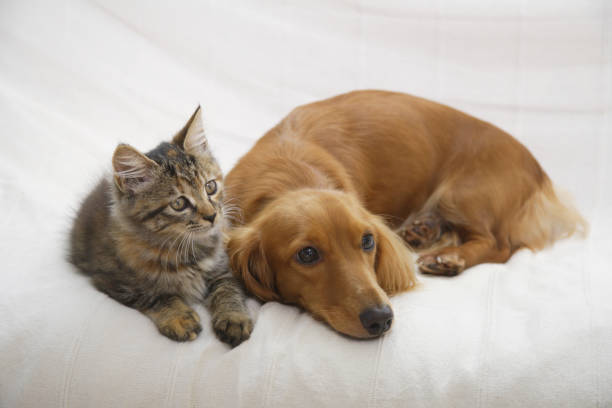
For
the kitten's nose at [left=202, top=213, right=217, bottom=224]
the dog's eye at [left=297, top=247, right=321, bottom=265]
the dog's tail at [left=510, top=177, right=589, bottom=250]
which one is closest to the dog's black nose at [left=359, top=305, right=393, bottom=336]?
the dog's eye at [left=297, top=247, right=321, bottom=265]

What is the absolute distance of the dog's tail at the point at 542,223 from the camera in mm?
2604

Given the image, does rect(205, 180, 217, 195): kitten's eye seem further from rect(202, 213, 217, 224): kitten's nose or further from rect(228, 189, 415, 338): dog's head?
rect(228, 189, 415, 338): dog's head

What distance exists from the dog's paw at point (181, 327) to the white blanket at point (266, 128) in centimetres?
3

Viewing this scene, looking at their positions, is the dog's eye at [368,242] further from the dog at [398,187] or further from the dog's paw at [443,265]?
the dog's paw at [443,265]

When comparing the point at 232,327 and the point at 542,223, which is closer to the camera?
the point at 232,327

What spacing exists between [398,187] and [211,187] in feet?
3.63

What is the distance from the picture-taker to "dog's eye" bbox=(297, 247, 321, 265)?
190cm

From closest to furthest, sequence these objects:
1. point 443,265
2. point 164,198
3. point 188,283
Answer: point 164,198 < point 188,283 < point 443,265

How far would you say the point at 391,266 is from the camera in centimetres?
208

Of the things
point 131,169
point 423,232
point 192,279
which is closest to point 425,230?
point 423,232

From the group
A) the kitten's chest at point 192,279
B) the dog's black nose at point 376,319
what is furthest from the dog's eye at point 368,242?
the kitten's chest at point 192,279

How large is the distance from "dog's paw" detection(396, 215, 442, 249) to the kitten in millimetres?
1003

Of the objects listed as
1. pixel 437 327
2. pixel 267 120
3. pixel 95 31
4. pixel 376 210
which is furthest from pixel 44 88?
pixel 437 327

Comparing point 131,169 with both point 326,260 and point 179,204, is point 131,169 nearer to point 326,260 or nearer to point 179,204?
point 179,204
